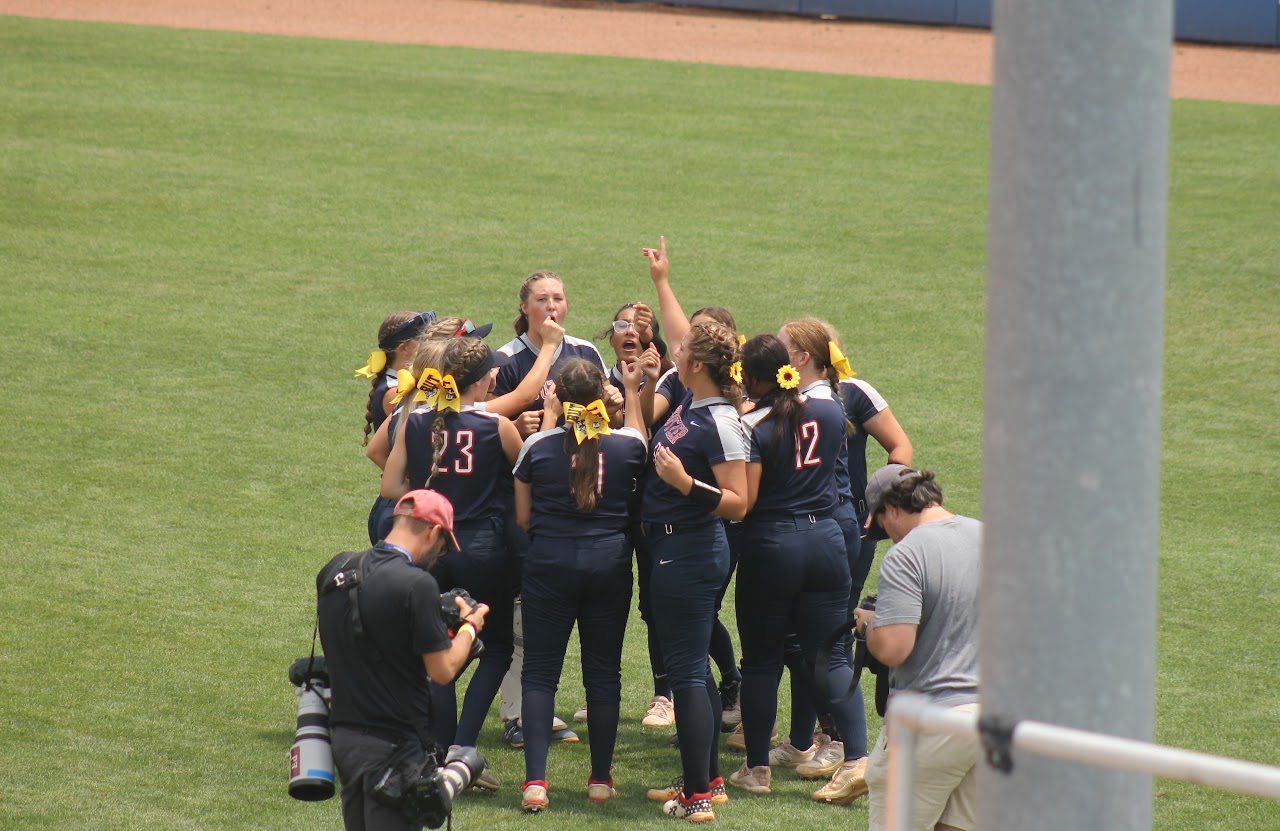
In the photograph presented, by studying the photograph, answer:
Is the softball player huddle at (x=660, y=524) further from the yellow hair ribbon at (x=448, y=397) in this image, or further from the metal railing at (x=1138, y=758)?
the metal railing at (x=1138, y=758)

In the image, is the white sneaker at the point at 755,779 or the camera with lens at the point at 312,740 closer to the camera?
the camera with lens at the point at 312,740

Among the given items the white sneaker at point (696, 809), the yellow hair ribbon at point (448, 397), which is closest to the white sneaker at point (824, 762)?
the white sneaker at point (696, 809)

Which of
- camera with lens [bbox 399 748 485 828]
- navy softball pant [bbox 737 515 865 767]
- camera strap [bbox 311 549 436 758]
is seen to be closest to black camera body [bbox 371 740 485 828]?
camera with lens [bbox 399 748 485 828]

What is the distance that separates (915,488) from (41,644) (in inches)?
183

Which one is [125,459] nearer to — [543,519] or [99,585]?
[99,585]

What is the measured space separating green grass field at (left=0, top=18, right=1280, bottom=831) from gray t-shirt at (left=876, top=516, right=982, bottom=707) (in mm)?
1430

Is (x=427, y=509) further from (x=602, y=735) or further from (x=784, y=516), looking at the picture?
(x=784, y=516)

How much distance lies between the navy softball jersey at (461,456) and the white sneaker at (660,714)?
1558 mm

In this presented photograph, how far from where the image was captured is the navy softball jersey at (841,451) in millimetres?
5789

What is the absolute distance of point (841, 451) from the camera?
5.98m

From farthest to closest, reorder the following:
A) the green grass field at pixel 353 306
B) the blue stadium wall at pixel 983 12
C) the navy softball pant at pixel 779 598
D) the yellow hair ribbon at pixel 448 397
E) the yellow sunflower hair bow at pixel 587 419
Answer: the blue stadium wall at pixel 983 12 → the green grass field at pixel 353 306 → the navy softball pant at pixel 779 598 → the yellow hair ribbon at pixel 448 397 → the yellow sunflower hair bow at pixel 587 419

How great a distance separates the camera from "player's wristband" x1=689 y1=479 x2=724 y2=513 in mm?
5418

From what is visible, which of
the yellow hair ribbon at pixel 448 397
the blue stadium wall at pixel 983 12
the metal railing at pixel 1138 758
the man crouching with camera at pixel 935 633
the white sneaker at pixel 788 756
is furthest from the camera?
the blue stadium wall at pixel 983 12

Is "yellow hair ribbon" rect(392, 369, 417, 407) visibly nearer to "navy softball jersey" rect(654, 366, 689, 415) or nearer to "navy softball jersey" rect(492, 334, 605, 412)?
"navy softball jersey" rect(492, 334, 605, 412)
